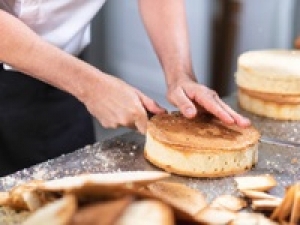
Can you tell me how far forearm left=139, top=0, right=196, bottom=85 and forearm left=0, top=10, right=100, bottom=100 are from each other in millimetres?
267

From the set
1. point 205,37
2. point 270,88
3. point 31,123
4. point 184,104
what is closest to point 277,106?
point 270,88

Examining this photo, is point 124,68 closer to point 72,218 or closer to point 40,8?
point 40,8

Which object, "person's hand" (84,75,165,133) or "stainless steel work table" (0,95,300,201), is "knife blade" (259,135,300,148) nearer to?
"stainless steel work table" (0,95,300,201)

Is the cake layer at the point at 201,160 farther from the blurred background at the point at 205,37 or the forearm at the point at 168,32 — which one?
the blurred background at the point at 205,37

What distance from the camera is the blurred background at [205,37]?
2488mm

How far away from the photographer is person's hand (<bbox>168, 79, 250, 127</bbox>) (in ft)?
4.48

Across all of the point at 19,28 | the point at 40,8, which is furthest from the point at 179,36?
the point at 19,28

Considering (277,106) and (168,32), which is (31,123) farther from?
(277,106)

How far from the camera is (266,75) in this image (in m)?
1.62

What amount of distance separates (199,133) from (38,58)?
1.06ft

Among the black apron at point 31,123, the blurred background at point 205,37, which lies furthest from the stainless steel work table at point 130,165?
the blurred background at point 205,37

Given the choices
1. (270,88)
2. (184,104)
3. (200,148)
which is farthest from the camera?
(270,88)

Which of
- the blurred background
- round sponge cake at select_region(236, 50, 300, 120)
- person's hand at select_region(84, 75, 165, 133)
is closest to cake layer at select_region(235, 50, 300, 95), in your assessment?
round sponge cake at select_region(236, 50, 300, 120)

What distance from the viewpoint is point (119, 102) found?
1.35 meters
